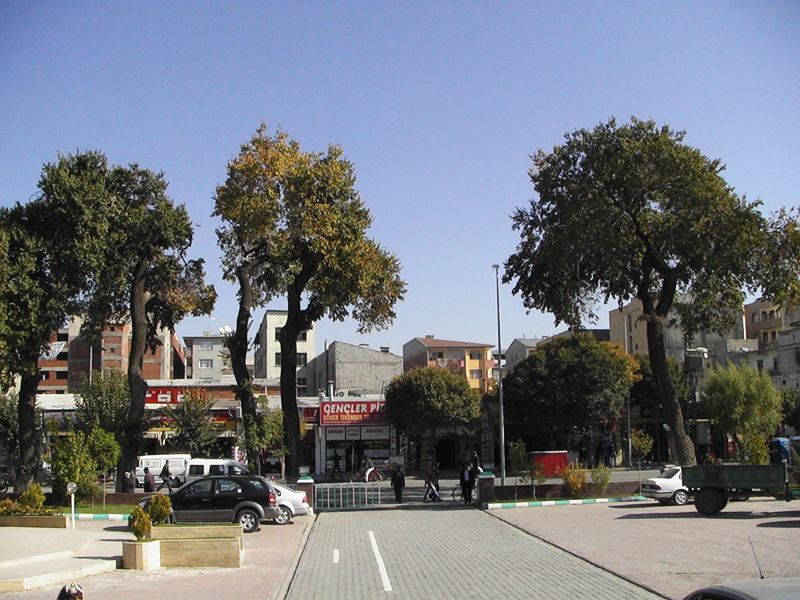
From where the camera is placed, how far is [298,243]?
30000mm

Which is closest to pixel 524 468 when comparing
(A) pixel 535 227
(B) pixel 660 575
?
(A) pixel 535 227

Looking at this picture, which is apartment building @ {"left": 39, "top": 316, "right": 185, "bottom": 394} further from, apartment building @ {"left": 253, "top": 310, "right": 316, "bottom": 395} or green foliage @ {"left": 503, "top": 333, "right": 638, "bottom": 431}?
green foliage @ {"left": 503, "top": 333, "right": 638, "bottom": 431}

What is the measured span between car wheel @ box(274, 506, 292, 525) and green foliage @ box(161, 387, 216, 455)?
24.5 meters

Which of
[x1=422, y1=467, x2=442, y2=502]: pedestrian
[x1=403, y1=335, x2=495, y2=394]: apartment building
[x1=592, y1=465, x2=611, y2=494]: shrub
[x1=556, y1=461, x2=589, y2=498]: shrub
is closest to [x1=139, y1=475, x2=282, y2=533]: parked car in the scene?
[x1=422, y1=467, x2=442, y2=502]: pedestrian

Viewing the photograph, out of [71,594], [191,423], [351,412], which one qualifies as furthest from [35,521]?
[351,412]

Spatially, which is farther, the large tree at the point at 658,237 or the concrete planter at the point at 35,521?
the large tree at the point at 658,237

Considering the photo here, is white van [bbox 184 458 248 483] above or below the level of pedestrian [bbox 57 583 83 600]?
below

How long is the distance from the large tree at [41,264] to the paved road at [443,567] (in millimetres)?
13198

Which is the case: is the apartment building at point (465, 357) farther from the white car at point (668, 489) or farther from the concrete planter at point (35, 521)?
the concrete planter at point (35, 521)

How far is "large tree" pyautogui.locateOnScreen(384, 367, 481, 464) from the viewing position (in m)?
49.5

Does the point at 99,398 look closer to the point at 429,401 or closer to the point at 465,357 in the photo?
the point at 429,401

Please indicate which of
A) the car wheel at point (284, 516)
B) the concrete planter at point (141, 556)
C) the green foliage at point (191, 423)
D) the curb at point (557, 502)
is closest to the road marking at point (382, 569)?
the concrete planter at point (141, 556)

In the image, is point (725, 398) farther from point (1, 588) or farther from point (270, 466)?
point (1, 588)

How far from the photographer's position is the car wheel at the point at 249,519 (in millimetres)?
20828
